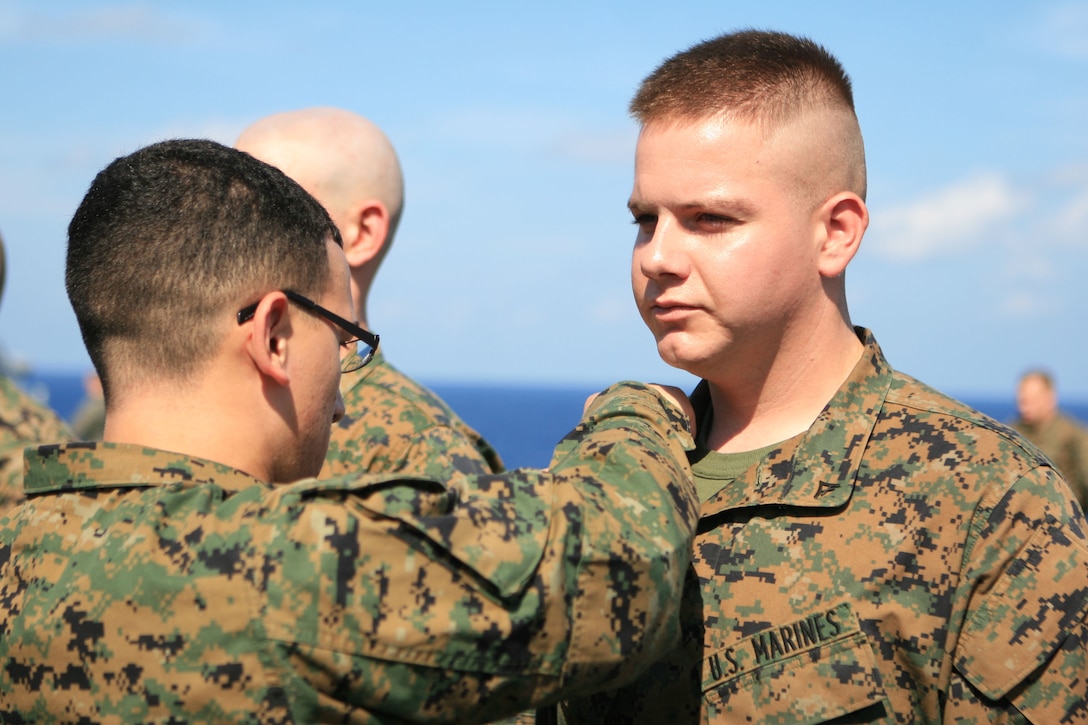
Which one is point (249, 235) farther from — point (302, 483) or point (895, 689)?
point (895, 689)

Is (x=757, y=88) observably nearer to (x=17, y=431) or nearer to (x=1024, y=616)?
(x=1024, y=616)

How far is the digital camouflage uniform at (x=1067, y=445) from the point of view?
12.5 m

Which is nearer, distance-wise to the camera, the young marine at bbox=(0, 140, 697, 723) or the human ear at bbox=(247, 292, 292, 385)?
the young marine at bbox=(0, 140, 697, 723)

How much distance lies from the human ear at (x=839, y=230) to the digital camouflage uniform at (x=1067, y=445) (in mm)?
10376

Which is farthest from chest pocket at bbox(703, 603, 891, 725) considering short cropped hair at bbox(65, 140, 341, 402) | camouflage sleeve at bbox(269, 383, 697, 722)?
short cropped hair at bbox(65, 140, 341, 402)

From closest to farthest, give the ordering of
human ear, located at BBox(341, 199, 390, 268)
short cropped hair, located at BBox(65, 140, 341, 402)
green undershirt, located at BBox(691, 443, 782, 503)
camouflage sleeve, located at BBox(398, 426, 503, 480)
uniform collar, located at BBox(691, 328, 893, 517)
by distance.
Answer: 1. short cropped hair, located at BBox(65, 140, 341, 402)
2. uniform collar, located at BBox(691, 328, 893, 517)
3. green undershirt, located at BBox(691, 443, 782, 503)
4. camouflage sleeve, located at BBox(398, 426, 503, 480)
5. human ear, located at BBox(341, 199, 390, 268)

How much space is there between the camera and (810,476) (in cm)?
297

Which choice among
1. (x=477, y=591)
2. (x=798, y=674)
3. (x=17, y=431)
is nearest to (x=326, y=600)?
(x=477, y=591)

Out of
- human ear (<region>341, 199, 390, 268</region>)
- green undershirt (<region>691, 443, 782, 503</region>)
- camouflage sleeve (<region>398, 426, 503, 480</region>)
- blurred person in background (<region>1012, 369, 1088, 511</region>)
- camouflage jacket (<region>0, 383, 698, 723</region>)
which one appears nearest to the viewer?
camouflage jacket (<region>0, 383, 698, 723</region>)

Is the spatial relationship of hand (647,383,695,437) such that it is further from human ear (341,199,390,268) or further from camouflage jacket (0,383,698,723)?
human ear (341,199,390,268)

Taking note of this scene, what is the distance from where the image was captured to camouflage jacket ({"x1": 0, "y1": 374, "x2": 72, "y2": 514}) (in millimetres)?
6047

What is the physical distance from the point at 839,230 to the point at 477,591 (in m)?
1.44

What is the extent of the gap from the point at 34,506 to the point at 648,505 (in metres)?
1.37

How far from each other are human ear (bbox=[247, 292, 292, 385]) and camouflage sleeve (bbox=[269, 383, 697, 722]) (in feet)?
1.30
